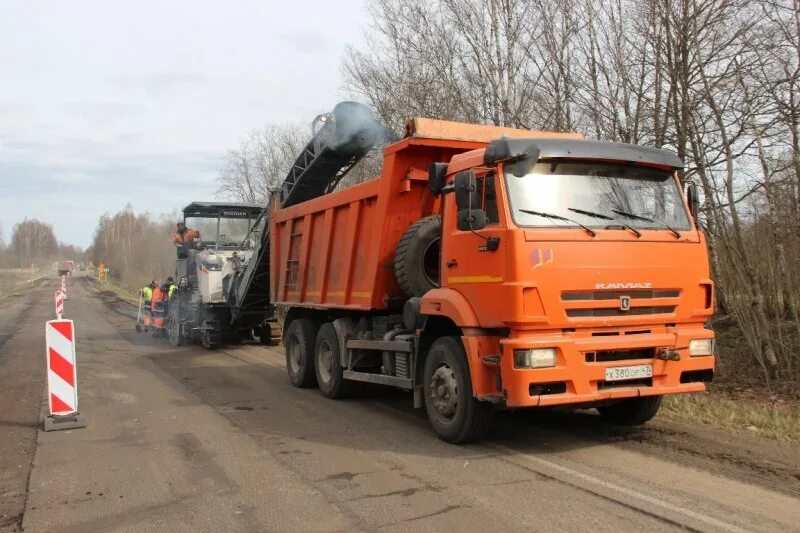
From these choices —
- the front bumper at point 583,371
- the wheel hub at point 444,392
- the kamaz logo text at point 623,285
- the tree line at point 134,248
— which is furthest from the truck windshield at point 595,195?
the tree line at point 134,248

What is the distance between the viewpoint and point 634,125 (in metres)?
11.3

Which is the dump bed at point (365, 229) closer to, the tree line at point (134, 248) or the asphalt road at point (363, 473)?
the asphalt road at point (363, 473)

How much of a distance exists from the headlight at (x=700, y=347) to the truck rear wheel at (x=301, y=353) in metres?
5.38

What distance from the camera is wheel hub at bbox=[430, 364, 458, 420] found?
19.9 ft

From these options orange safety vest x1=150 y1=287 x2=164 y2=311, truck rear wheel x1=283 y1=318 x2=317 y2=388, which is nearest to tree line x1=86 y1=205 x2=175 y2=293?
orange safety vest x1=150 y1=287 x2=164 y2=311

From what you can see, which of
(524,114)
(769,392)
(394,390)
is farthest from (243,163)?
(769,392)

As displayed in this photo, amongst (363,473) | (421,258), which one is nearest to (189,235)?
(421,258)

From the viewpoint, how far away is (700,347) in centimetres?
584

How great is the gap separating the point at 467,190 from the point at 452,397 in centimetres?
188

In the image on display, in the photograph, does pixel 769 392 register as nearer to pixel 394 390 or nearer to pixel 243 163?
pixel 394 390

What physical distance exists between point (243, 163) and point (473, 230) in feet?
104

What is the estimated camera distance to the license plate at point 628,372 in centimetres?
548

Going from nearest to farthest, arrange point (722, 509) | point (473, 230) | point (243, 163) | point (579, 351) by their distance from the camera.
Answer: point (722, 509)
point (579, 351)
point (473, 230)
point (243, 163)

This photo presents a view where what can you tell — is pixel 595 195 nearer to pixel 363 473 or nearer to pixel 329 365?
pixel 363 473
